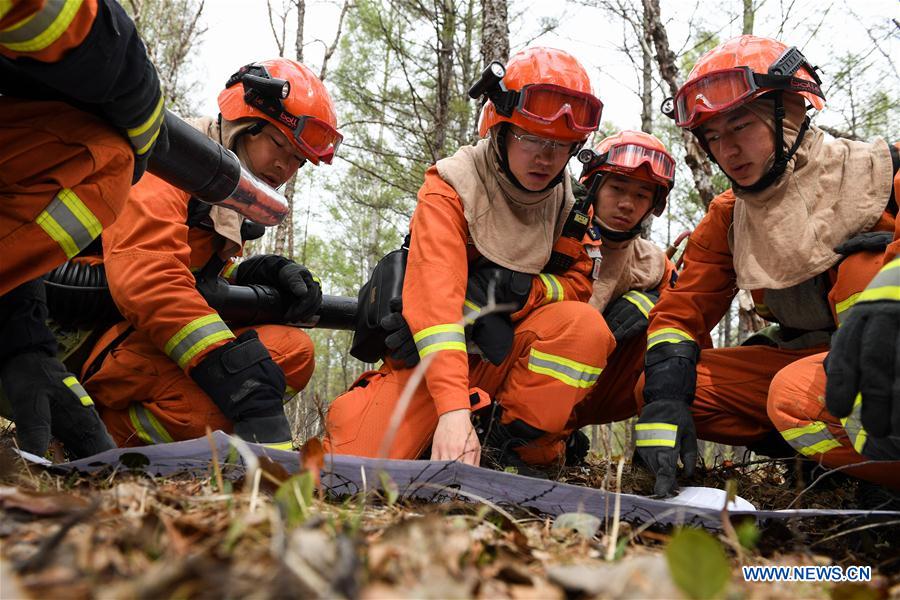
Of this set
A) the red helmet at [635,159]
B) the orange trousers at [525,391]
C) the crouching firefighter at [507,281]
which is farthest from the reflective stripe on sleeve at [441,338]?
the red helmet at [635,159]

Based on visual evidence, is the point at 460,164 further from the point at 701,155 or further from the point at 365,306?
the point at 701,155

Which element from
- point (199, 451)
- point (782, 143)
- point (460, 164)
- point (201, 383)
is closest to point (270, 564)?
point (199, 451)

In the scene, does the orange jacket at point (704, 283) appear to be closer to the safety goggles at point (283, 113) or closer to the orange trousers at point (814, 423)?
the orange trousers at point (814, 423)

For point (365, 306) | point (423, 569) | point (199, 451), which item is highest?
point (365, 306)

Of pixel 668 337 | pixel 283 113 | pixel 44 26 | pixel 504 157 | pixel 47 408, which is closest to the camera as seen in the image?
pixel 44 26

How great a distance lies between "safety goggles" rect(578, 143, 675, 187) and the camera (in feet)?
13.1

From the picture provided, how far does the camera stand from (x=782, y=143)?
9.56 feet

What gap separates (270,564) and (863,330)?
172 centimetres

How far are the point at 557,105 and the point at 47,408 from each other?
257 cm

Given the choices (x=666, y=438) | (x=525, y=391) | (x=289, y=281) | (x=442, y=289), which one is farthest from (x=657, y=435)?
(x=289, y=281)

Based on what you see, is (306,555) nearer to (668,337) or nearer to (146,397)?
(668,337)

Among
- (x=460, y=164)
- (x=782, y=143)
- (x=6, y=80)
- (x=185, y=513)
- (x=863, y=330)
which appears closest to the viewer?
(x=185, y=513)

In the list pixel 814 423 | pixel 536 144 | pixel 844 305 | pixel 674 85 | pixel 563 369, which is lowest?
pixel 814 423

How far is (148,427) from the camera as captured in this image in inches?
129
